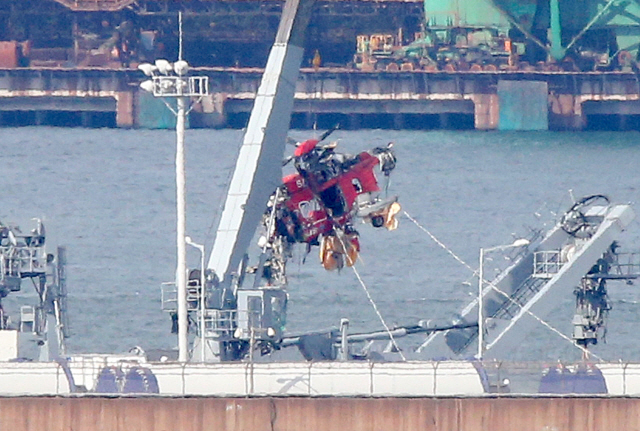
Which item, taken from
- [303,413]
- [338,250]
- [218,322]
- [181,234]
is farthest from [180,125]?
[338,250]

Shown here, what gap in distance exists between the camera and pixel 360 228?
111 meters

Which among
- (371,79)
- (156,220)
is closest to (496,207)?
(156,220)

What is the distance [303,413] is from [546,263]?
53.5 feet

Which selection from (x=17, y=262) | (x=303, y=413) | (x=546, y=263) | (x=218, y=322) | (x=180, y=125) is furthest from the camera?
(x=546, y=263)

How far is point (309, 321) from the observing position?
8638 cm

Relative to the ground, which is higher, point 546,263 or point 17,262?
point 17,262

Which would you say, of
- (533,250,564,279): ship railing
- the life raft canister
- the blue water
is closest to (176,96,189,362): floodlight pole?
the blue water

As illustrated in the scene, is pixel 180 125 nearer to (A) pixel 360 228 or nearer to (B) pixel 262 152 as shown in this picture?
(B) pixel 262 152

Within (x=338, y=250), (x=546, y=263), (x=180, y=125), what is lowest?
(x=546, y=263)

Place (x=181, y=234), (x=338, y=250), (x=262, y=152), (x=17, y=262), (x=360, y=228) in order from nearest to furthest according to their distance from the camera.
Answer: (x=181, y=234) < (x=262, y=152) < (x=17, y=262) < (x=338, y=250) < (x=360, y=228)

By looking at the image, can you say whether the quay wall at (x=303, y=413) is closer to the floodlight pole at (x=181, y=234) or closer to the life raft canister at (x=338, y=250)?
the floodlight pole at (x=181, y=234)

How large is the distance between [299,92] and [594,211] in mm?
132155

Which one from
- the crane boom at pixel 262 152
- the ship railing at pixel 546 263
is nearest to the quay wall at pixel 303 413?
the crane boom at pixel 262 152

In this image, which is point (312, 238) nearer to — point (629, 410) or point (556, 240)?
point (556, 240)
